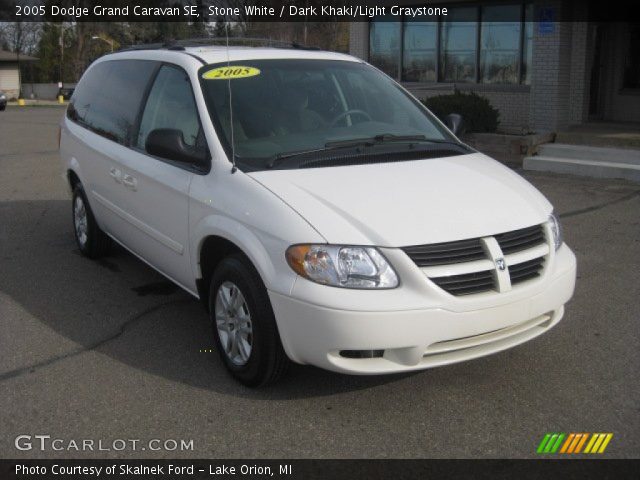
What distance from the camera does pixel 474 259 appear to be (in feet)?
12.0

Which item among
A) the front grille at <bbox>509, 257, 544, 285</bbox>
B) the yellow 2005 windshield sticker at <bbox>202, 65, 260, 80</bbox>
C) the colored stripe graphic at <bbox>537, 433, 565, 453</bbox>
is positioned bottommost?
the colored stripe graphic at <bbox>537, 433, 565, 453</bbox>

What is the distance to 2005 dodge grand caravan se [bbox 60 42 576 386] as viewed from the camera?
353cm

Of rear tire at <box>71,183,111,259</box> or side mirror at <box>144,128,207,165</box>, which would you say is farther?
rear tire at <box>71,183,111,259</box>

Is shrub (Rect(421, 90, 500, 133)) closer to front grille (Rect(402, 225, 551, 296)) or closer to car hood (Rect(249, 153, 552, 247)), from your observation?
car hood (Rect(249, 153, 552, 247))

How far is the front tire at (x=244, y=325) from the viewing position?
379 centimetres

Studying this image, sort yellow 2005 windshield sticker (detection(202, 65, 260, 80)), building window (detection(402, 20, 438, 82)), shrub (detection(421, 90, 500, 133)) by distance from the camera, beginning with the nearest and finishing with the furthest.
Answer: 1. yellow 2005 windshield sticker (detection(202, 65, 260, 80))
2. shrub (detection(421, 90, 500, 133))
3. building window (detection(402, 20, 438, 82))

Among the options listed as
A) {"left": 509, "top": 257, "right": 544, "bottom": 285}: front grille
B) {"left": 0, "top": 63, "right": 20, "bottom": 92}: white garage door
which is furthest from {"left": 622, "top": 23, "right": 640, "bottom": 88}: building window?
{"left": 0, "top": 63, "right": 20, "bottom": 92}: white garage door

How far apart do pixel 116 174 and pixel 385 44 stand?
A: 1317 cm

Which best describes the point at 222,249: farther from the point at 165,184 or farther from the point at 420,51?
the point at 420,51

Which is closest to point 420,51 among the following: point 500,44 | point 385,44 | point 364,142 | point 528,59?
point 385,44

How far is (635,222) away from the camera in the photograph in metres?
8.22

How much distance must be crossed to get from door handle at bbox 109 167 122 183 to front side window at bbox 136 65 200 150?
1.18 feet

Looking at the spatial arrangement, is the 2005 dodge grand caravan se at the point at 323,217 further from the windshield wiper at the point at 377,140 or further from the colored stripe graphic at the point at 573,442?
the colored stripe graphic at the point at 573,442

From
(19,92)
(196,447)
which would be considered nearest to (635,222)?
(196,447)
